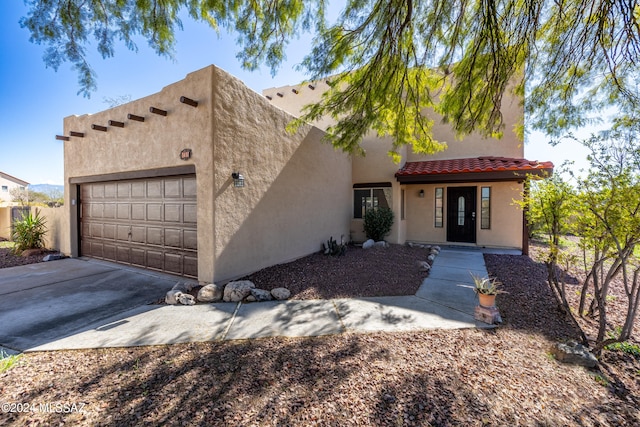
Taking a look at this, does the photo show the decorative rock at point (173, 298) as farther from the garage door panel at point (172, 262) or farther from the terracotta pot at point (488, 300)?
the terracotta pot at point (488, 300)

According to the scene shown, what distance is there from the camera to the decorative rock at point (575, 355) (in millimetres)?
2924

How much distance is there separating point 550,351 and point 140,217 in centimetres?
828

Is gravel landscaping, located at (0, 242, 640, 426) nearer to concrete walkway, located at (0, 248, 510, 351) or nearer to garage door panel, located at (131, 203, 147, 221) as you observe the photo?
concrete walkway, located at (0, 248, 510, 351)

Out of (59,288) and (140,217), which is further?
(140,217)

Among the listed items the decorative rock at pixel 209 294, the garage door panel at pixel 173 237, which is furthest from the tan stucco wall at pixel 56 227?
the decorative rock at pixel 209 294

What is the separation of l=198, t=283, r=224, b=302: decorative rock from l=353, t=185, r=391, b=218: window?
705 cm

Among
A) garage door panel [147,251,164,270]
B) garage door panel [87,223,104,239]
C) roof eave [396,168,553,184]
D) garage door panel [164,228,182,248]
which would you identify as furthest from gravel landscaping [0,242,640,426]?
roof eave [396,168,553,184]

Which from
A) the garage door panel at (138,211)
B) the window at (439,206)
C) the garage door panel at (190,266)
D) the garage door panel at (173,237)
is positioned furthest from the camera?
the window at (439,206)

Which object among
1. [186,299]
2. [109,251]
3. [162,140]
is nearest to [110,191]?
[109,251]

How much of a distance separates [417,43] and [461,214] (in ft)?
24.7

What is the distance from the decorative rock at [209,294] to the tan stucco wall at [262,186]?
45 centimetres

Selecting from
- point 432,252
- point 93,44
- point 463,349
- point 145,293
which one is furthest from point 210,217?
point 432,252

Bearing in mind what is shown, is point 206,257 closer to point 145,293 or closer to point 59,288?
point 145,293

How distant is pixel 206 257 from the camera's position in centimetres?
515
